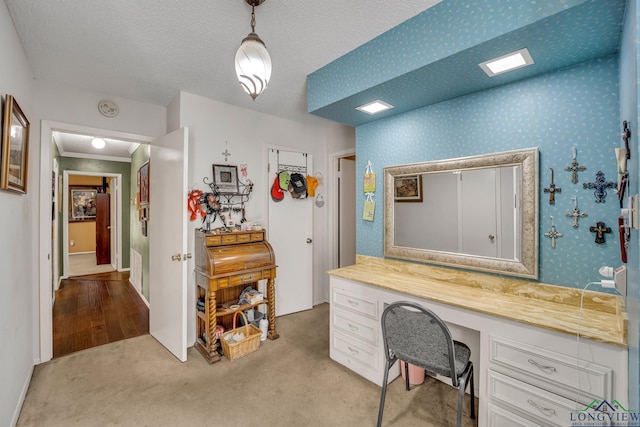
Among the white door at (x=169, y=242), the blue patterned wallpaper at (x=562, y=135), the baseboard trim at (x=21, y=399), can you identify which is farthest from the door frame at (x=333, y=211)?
the baseboard trim at (x=21, y=399)

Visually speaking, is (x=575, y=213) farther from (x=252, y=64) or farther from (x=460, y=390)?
(x=252, y=64)

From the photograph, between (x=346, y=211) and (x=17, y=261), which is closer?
(x=17, y=261)

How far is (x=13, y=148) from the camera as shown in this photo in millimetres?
1706

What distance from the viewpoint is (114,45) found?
2014mm

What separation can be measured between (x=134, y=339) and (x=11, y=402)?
48.8 inches

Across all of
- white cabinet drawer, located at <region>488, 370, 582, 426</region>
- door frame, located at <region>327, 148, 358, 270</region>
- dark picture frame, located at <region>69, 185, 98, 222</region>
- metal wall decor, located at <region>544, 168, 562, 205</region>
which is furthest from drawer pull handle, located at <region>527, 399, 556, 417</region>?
dark picture frame, located at <region>69, 185, 98, 222</region>

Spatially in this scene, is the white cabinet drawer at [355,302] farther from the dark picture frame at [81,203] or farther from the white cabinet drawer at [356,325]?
the dark picture frame at [81,203]

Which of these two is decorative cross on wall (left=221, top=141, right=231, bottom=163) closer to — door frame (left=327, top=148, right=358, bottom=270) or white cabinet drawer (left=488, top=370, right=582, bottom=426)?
door frame (left=327, top=148, right=358, bottom=270)

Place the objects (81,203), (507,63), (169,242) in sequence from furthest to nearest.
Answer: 1. (81,203)
2. (169,242)
3. (507,63)

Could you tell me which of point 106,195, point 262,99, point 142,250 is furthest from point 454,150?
point 106,195

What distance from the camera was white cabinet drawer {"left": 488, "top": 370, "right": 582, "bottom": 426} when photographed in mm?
1362

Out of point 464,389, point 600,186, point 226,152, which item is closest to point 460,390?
point 464,389

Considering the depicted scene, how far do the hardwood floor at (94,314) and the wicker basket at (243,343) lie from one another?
1.20m

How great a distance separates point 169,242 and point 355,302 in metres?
1.80
